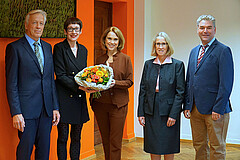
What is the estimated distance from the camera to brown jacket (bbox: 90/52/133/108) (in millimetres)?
3738

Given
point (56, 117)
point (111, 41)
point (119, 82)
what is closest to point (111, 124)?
point (119, 82)

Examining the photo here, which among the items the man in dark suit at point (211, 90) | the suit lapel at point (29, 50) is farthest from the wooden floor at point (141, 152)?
the suit lapel at point (29, 50)

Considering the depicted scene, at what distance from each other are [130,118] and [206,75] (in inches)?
117

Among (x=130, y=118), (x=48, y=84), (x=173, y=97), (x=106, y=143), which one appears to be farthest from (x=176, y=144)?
(x=130, y=118)

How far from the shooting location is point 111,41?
3.79m

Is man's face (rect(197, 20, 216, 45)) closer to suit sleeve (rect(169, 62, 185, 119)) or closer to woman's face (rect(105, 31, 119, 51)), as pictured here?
suit sleeve (rect(169, 62, 185, 119))

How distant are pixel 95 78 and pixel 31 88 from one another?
0.65 metres

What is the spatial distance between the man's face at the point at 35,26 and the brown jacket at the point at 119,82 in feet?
2.91

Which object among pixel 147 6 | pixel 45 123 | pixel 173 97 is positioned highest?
pixel 147 6

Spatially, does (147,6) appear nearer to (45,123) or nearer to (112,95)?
(112,95)

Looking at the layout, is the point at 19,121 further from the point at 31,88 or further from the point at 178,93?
the point at 178,93

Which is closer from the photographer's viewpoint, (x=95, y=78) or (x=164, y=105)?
(x=95, y=78)

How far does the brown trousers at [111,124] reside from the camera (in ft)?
12.4

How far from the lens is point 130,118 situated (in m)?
6.26
